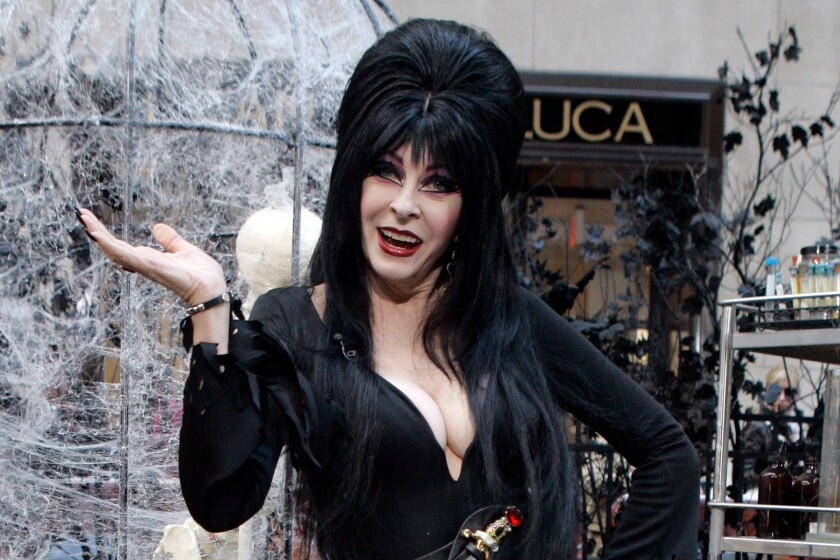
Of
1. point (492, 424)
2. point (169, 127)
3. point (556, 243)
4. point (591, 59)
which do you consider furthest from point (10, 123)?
point (591, 59)

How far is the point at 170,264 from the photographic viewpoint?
1.69 metres

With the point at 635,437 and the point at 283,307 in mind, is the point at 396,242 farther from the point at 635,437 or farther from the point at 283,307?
the point at 635,437

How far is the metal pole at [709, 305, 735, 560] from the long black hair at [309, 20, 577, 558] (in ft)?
2.96

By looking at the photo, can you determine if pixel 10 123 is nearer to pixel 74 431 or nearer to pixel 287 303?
pixel 74 431

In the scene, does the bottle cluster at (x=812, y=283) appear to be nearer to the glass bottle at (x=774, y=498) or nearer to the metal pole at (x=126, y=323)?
the glass bottle at (x=774, y=498)

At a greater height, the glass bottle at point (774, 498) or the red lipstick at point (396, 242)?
the red lipstick at point (396, 242)

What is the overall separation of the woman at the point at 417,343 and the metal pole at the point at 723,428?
864 millimetres

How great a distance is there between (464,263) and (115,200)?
131 centimetres

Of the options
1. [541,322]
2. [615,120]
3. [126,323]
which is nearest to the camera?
[541,322]

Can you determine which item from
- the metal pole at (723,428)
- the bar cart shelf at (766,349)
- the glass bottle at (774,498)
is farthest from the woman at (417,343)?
the glass bottle at (774,498)

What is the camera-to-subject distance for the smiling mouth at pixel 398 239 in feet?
6.66

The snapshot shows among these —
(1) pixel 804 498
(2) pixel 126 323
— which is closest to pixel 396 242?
(2) pixel 126 323

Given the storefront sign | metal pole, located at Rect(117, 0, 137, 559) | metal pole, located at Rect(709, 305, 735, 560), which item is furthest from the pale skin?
the storefront sign

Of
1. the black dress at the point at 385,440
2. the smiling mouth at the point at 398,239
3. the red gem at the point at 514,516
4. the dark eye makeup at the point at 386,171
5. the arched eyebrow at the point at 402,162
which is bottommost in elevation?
the red gem at the point at 514,516
